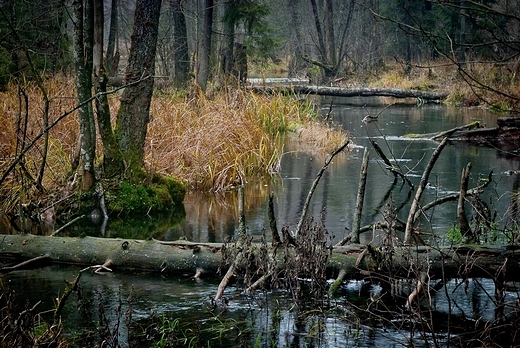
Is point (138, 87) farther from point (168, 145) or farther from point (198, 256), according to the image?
point (198, 256)

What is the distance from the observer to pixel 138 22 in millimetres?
11117

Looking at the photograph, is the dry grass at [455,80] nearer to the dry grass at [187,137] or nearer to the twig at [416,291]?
the dry grass at [187,137]

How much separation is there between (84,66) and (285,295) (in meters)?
4.89

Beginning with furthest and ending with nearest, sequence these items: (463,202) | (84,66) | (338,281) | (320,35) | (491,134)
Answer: (320,35) < (491,134) < (84,66) < (463,202) < (338,281)

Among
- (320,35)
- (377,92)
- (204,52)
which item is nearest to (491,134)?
(204,52)

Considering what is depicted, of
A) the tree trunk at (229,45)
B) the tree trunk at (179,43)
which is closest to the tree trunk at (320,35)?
the tree trunk at (229,45)

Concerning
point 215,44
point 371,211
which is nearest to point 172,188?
point 371,211

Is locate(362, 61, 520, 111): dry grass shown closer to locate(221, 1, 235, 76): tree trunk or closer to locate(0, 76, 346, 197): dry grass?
locate(221, 1, 235, 76): tree trunk

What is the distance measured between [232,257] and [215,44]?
22.8 meters

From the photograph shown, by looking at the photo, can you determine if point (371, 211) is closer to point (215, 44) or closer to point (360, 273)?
point (360, 273)

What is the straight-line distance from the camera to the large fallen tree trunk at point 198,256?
21.1ft

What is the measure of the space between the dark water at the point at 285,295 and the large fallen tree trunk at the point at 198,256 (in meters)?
0.15

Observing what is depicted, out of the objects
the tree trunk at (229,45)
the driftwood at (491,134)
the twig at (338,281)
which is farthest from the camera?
the tree trunk at (229,45)

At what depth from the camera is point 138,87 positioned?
36.8 ft
